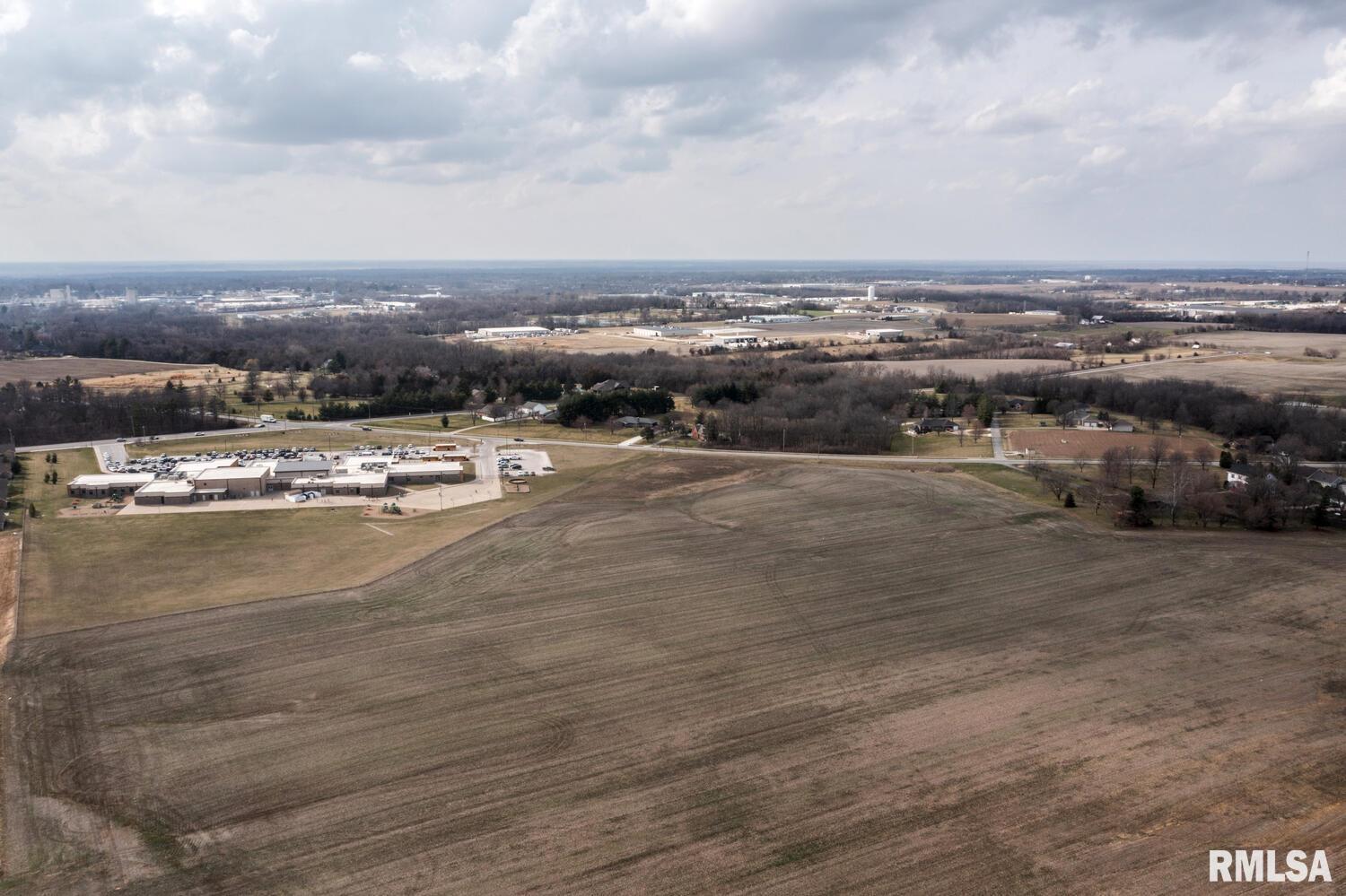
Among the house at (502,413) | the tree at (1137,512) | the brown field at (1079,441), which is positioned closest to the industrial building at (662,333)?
the house at (502,413)

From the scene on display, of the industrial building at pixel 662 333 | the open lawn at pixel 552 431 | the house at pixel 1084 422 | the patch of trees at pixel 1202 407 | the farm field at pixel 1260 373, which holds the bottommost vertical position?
the open lawn at pixel 552 431

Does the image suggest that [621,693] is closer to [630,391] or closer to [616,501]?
[616,501]

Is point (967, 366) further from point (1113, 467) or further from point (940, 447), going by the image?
point (1113, 467)

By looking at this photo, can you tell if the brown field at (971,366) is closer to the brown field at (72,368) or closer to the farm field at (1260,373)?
the farm field at (1260,373)

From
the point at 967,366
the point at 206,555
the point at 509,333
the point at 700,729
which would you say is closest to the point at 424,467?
the point at 206,555

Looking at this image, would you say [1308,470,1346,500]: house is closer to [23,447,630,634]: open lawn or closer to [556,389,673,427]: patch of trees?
[23,447,630,634]: open lawn

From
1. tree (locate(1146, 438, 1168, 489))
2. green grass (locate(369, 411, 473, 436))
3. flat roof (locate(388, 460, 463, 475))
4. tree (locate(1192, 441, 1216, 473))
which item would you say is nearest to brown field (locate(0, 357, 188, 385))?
green grass (locate(369, 411, 473, 436))
